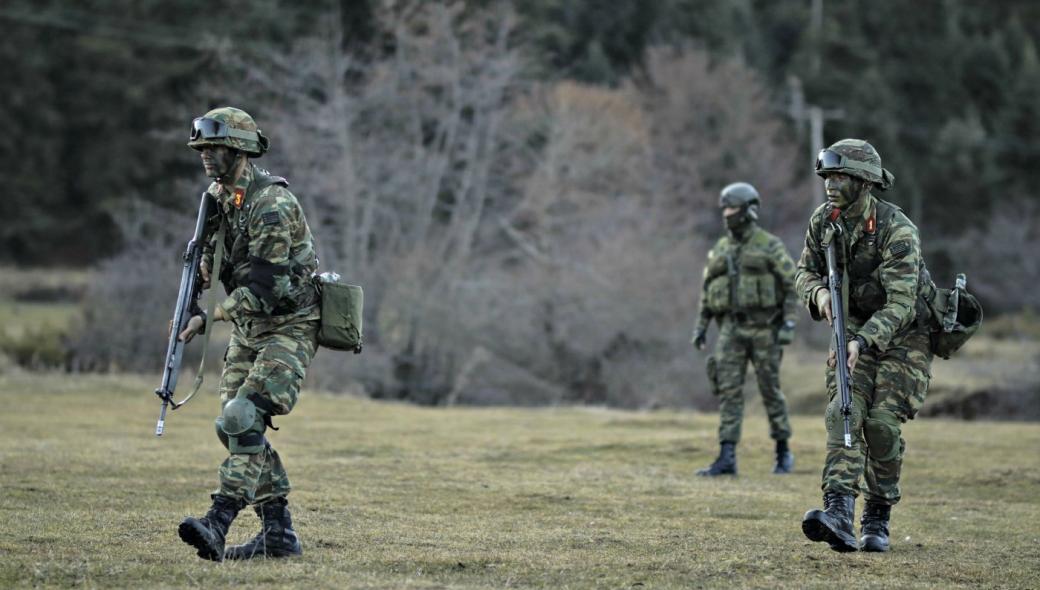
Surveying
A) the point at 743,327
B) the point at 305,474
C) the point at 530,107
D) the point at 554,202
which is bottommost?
the point at 305,474

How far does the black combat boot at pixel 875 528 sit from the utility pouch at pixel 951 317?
1072 millimetres

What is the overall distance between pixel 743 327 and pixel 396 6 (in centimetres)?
3149

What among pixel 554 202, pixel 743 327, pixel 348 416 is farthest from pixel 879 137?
pixel 743 327

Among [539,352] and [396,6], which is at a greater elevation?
[396,6]

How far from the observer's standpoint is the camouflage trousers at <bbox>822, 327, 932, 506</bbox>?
31.9 ft

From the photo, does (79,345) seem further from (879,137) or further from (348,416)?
(879,137)

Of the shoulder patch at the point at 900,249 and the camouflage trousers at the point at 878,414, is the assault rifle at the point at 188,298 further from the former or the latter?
the shoulder patch at the point at 900,249

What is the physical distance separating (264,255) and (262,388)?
758 mm

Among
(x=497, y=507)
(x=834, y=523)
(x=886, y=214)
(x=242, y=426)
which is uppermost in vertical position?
(x=886, y=214)

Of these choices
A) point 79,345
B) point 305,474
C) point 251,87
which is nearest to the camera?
point 305,474

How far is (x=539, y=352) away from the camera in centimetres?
3534

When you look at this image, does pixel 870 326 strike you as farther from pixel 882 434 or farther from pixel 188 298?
pixel 188 298

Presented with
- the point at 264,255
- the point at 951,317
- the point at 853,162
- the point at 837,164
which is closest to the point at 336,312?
the point at 264,255

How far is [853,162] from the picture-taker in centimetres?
974
